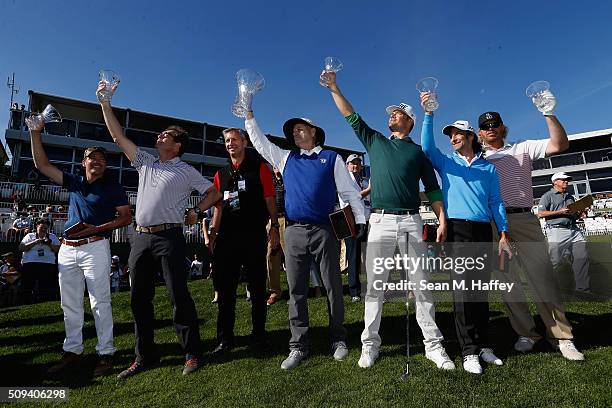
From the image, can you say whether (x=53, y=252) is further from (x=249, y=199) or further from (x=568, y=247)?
(x=568, y=247)

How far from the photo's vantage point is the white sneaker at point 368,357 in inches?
127

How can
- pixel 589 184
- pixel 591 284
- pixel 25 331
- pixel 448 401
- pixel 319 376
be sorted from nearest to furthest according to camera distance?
pixel 448 401 < pixel 319 376 < pixel 25 331 < pixel 591 284 < pixel 589 184

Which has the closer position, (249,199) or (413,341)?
(413,341)

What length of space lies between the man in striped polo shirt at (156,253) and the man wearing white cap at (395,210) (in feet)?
6.12

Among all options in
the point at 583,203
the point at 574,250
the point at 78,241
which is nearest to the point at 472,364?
the point at 583,203

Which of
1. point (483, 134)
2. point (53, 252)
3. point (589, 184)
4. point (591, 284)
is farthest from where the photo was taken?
point (589, 184)

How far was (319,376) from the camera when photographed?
10.0 ft

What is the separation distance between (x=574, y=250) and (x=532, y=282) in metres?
4.85

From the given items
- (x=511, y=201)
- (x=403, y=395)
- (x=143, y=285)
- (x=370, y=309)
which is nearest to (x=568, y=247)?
(x=511, y=201)

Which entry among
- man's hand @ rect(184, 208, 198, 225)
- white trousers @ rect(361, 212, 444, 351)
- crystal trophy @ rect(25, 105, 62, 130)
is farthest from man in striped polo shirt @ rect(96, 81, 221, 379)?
white trousers @ rect(361, 212, 444, 351)

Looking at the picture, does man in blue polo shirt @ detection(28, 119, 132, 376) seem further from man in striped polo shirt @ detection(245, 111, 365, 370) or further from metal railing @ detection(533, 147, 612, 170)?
metal railing @ detection(533, 147, 612, 170)

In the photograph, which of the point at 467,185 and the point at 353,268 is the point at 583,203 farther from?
the point at 353,268

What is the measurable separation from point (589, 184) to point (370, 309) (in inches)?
2397

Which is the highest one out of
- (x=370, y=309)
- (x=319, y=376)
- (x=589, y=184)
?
(x=589, y=184)
